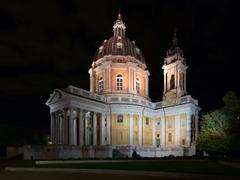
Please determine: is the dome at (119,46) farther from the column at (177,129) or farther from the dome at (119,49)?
the column at (177,129)

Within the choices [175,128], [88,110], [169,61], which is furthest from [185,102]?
[88,110]

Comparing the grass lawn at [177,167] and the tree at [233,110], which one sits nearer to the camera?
the grass lawn at [177,167]

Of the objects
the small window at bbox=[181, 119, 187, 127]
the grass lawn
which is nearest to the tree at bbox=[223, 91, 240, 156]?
the small window at bbox=[181, 119, 187, 127]

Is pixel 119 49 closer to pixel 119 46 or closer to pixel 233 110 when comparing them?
pixel 119 46

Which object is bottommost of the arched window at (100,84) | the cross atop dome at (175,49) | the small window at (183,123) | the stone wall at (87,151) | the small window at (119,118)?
the stone wall at (87,151)

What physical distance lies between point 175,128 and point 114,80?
677 inches

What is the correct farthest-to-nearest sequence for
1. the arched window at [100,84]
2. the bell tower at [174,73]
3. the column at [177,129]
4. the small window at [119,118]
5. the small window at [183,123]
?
the arched window at [100,84] → the bell tower at [174,73] → the small window at [119,118] → the column at [177,129] → the small window at [183,123]

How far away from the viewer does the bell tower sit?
69312 millimetres

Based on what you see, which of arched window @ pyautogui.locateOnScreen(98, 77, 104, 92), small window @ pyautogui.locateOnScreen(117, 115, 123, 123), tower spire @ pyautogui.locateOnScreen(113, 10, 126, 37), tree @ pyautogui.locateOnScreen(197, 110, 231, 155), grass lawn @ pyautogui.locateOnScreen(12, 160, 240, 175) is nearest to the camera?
grass lawn @ pyautogui.locateOnScreen(12, 160, 240, 175)

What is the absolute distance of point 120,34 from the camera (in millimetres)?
78250

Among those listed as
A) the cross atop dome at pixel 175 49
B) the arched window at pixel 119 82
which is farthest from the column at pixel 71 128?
the cross atop dome at pixel 175 49

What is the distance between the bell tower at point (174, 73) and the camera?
69.3 metres

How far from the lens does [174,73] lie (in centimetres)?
7100

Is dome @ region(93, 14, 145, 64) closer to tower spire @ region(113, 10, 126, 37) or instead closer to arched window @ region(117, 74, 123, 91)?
tower spire @ region(113, 10, 126, 37)
